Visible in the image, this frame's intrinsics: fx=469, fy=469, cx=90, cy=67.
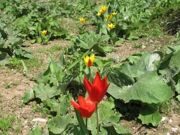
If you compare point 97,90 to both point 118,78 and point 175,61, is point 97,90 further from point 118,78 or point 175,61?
point 175,61

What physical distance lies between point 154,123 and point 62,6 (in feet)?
16.2

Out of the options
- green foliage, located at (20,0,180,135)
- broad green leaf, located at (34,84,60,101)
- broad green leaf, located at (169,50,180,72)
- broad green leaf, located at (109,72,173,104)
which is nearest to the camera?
green foliage, located at (20,0,180,135)

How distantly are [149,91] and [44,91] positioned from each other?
121cm

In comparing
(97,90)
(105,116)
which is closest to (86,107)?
(97,90)

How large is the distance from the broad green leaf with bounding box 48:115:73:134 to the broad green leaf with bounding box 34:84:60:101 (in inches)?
31.5

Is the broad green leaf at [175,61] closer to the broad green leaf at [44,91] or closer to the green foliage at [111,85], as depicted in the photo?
the green foliage at [111,85]

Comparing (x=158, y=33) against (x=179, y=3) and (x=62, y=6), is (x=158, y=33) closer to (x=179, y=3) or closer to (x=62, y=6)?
(x=179, y=3)

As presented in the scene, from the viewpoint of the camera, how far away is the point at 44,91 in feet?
16.4

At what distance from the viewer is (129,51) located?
6398mm

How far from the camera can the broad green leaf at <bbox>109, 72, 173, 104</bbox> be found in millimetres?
4332

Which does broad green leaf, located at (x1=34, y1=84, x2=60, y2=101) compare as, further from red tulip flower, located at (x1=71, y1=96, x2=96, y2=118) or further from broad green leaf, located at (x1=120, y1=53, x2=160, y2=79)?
red tulip flower, located at (x1=71, y1=96, x2=96, y2=118)

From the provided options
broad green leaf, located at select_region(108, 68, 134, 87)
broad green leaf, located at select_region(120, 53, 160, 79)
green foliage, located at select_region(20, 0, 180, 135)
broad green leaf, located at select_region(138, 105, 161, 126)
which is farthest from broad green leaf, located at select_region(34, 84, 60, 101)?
broad green leaf, located at select_region(138, 105, 161, 126)

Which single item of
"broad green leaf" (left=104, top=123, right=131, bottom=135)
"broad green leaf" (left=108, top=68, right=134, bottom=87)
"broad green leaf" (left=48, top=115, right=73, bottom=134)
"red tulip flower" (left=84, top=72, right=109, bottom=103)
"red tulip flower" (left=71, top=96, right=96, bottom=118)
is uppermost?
"red tulip flower" (left=84, top=72, right=109, bottom=103)

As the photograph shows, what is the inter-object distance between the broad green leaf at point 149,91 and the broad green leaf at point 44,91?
77cm
